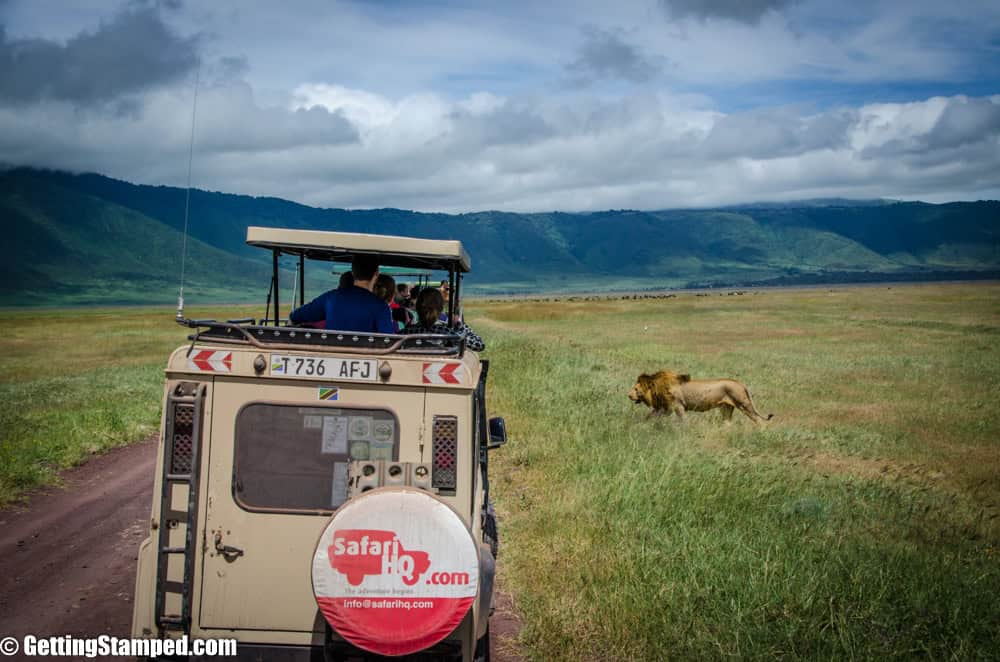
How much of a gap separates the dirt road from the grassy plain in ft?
1.70

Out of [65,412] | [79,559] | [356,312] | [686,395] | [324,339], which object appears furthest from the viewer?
[65,412]

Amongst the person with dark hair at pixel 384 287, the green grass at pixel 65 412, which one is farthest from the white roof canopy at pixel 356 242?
the green grass at pixel 65 412

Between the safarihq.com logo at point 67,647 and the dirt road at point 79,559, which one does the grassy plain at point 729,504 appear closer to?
the dirt road at point 79,559

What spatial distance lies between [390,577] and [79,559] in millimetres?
5424

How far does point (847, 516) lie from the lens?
9.10 metres

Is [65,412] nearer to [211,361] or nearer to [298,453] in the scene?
[211,361]

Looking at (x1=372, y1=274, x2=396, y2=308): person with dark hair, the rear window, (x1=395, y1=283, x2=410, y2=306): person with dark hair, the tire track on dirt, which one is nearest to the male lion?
(x1=395, y1=283, x2=410, y2=306): person with dark hair

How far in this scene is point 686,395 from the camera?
16.2m

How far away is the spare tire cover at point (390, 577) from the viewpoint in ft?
13.3

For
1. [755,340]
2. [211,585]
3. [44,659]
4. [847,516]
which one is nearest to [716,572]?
[847,516]

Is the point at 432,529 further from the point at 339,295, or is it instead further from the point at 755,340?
the point at 755,340

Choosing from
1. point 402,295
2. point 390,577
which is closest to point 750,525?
point 390,577

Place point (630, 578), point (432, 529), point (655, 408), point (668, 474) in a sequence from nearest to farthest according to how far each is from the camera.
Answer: point (432, 529)
point (630, 578)
point (668, 474)
point (655, 408)

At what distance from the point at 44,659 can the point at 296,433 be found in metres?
2.93
